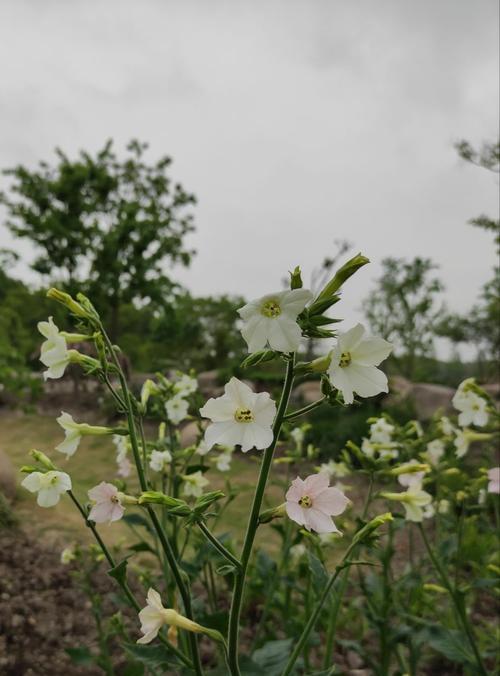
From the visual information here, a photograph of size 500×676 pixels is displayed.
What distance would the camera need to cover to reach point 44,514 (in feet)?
16.2

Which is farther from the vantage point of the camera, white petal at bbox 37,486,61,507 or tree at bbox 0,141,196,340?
tree at bbox 0,141,196,340

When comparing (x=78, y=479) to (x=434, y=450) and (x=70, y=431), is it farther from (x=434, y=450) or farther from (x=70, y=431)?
(x=70, y=431)

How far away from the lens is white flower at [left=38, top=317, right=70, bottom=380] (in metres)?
1.20

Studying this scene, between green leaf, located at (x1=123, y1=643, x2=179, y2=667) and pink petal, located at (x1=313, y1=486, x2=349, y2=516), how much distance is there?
1.96ft

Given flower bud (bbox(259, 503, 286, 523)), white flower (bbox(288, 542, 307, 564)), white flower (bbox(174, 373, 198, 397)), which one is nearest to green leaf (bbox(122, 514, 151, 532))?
white flower (bbox(174, 373, 198, 397))

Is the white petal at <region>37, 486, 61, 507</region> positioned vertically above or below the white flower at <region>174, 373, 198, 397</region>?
below

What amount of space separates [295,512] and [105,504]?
1.48 feet

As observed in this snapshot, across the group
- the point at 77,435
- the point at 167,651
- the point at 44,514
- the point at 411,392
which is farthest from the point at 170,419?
the point at 411,392

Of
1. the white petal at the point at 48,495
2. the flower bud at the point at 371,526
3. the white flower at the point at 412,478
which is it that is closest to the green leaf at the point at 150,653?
the white petal at the point at 48,495

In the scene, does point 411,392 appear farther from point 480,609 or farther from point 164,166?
point 164,166

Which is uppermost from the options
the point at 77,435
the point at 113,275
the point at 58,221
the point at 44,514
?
the point at 58,221

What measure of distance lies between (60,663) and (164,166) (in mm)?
16557

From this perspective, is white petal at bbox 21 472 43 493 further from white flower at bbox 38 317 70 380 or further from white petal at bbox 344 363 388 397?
white petal at bbox 344 363 388 397

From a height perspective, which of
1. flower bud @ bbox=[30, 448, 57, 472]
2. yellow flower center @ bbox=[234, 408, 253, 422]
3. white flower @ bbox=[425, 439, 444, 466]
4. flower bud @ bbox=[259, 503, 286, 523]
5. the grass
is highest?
yellow flower center @ bbox=[234, 408, 253, 422]
